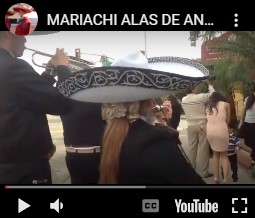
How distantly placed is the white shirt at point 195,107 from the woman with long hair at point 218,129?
0.03 meters

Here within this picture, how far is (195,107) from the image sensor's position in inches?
84.0

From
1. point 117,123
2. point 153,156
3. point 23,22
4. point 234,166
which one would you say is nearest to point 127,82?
point 117,123

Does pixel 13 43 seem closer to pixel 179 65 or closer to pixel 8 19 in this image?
pixel 8 19

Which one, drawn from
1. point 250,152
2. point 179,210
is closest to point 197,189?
point 179,210

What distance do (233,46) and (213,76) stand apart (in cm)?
20

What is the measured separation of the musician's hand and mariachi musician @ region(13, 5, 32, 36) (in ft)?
0.58

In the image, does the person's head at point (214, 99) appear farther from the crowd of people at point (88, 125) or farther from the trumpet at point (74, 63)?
the trumpet at point (74, 63)

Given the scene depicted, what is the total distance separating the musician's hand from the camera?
2.10 metres

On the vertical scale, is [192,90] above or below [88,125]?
above

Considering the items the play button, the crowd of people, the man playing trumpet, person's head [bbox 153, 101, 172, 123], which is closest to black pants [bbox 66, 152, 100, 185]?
the crowd of people

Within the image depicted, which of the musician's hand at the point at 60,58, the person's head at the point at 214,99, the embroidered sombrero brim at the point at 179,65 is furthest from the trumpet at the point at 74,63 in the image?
the person's head at the point at 214,99

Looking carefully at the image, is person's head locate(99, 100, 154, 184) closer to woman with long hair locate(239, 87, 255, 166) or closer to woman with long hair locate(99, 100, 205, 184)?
woman with long hair locate(99, 100, 205, 184)

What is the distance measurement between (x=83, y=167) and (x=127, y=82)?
70 cm

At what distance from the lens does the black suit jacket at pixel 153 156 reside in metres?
1.77
